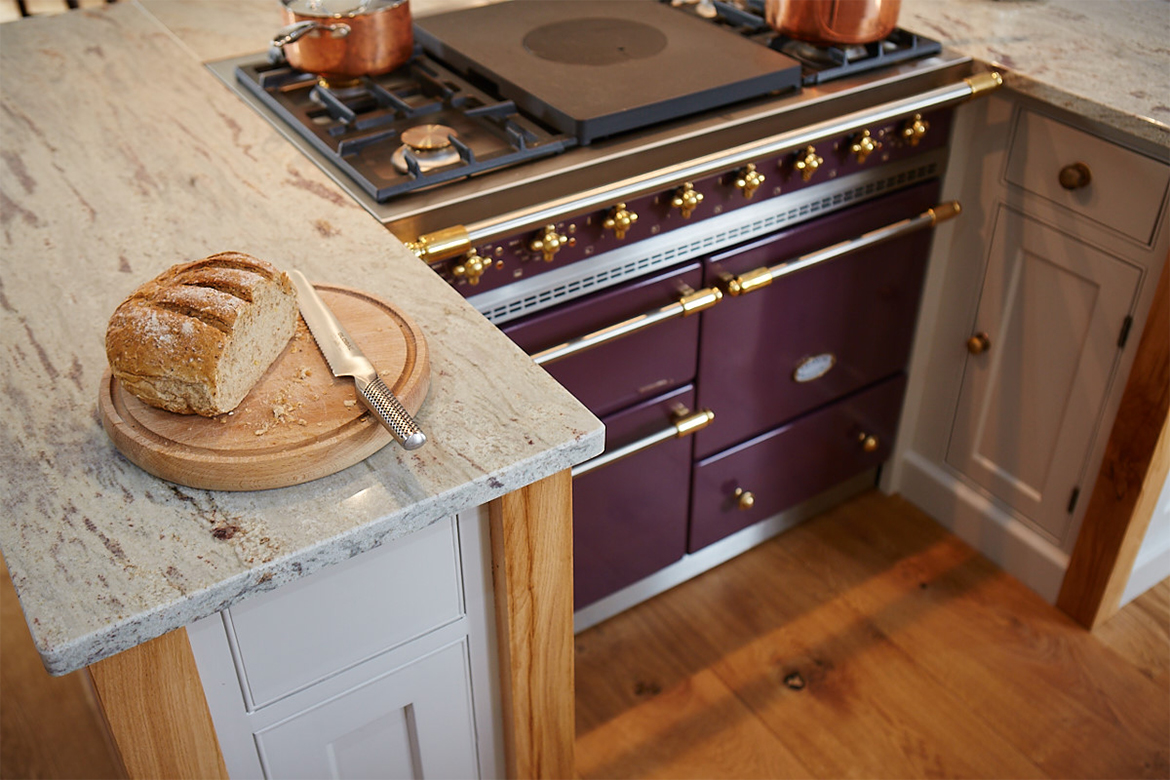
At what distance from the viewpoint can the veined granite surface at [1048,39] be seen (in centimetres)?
143

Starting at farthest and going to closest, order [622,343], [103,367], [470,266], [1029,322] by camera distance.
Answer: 1. [1029,322]
2. [622,343]
3. [470,266]
4. [103,367]

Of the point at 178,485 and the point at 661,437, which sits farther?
the point at 661,437

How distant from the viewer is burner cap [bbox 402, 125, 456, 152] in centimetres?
126

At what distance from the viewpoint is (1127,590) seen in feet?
5.88

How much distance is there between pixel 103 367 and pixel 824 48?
1.14 m

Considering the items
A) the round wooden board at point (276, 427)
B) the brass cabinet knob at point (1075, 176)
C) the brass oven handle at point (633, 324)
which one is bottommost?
the brass oven handle at point (633, 324)

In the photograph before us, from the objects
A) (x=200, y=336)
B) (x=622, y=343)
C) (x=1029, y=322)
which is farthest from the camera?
(x=1029, y=322)

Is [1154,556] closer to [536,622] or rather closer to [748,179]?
[748,179]

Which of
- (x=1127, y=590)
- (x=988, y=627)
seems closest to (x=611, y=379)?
(x=988, y=627)

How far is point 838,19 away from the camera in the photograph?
1493 millimetres

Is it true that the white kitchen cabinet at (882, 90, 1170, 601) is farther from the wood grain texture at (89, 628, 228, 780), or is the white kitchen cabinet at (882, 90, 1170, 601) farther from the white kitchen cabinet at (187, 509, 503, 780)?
the wood grain texture at (89, 628, 228, 780)

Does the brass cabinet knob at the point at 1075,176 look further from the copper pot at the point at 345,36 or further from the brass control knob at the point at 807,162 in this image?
the copper pot at the point at 345,36

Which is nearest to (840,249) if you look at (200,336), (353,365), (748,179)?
(748,179)

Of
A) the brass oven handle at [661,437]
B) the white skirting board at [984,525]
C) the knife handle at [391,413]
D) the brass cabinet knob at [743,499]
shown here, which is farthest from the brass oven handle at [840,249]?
the knife handle at [391,413]
